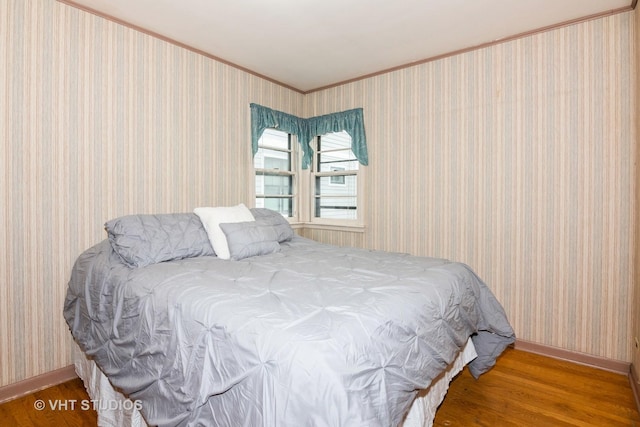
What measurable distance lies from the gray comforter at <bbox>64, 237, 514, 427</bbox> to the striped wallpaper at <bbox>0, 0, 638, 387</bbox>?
394 mm

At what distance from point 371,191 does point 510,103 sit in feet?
4.89

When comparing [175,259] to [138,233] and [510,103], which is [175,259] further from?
[510,103]

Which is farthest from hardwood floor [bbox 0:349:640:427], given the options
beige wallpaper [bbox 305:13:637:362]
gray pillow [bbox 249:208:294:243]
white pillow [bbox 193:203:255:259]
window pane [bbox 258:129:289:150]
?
window pane [bbox 258:129:289:150]

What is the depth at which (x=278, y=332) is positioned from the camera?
113 cm

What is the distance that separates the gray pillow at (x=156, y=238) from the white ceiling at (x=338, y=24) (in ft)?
4.84

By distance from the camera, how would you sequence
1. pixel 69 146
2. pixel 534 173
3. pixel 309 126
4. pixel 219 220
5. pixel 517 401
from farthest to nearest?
pixel 309 126 < pixel 534 173 < pixel 219 220 < pixel 69 146 < pixel 517 401

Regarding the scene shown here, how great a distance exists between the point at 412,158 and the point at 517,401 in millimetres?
2149

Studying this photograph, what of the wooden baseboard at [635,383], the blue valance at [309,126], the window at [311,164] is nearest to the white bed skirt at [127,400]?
the wooden baseboard at [635,383]

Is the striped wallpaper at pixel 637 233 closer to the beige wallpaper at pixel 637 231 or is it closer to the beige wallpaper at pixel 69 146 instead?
the beige wallpaper at pixel 637 231

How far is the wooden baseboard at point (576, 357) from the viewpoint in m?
2.43

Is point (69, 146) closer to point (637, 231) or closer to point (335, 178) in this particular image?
point (335, 178)

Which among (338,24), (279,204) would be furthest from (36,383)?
(338,24)

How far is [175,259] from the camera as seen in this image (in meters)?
2.22

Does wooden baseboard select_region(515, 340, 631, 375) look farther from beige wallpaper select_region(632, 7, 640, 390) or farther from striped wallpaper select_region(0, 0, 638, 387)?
beige wallpaper select_region(632, 7, 640, 390)
